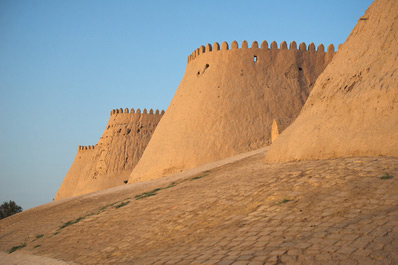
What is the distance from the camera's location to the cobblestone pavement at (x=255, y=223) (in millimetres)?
5625

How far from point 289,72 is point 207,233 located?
600 inches

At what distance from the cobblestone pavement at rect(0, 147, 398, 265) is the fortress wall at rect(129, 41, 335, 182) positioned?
25.4ft

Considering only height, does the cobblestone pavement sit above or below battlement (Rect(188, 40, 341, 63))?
below

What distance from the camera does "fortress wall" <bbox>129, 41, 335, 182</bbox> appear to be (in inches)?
781

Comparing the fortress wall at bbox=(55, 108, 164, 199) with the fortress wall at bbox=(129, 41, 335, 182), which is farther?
the fortress wall at bbox=(55, 108, 164, 199)

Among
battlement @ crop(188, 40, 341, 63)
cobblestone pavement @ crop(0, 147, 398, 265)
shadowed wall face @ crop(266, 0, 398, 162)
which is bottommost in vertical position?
cobblestone pavement @ crop(0, 147, 398, 265)

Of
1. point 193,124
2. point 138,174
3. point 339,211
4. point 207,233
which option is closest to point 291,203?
point 339,211

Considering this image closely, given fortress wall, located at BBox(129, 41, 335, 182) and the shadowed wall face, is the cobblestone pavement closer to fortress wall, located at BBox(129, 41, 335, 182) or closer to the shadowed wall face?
the shadowed wall face

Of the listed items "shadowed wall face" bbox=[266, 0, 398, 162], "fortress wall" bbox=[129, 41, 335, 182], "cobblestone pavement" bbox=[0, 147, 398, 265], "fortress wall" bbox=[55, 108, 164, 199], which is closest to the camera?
"cobblestone pavement" bbox=[0, 147, 398, 265]

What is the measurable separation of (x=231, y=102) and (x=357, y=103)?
11.1 metres

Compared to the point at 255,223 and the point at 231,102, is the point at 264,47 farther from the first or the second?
the point at 255,223

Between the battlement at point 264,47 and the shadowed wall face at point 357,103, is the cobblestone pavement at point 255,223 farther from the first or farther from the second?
the battlement at point 264,47

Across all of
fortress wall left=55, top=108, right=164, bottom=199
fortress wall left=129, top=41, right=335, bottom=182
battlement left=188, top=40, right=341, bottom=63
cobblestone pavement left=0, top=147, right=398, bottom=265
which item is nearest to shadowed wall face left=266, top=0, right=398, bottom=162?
cobblestone pavement left=0, top=147, right=398, bottom=265

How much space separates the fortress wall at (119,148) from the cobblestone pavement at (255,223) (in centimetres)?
1830
